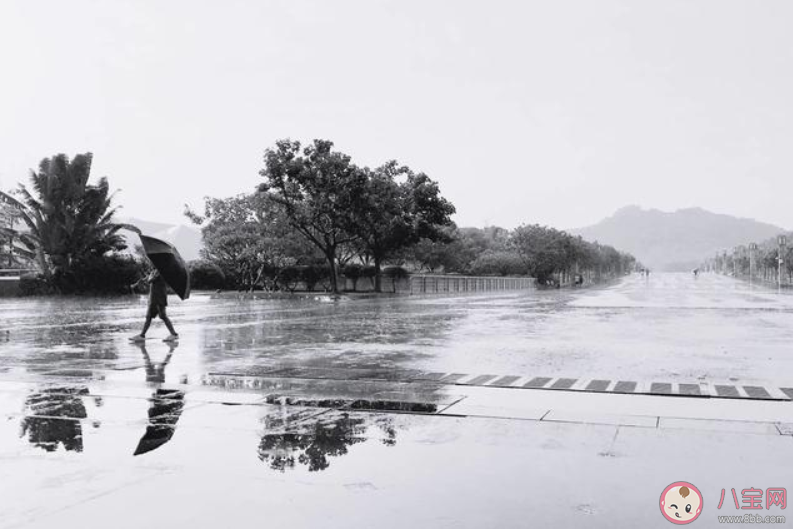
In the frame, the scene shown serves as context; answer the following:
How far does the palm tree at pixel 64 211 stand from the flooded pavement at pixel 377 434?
26865mm

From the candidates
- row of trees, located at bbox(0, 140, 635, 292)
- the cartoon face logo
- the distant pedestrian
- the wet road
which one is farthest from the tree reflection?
row of trees, located at bbox(0, 140, 635, 292)

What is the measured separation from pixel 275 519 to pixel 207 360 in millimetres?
8530

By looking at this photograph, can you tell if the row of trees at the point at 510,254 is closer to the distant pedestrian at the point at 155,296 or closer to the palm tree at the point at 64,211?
the palm tree at the point at 64,211

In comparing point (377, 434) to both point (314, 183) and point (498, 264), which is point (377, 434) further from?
point (498, 264)

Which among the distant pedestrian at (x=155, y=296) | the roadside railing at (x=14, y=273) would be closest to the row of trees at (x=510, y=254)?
the roadside railing at (x=14, y=273)

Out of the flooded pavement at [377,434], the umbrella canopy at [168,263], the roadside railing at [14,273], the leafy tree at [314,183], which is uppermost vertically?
the leafy tree at [314,183]

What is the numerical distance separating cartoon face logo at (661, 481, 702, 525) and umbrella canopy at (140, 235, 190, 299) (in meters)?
11.7

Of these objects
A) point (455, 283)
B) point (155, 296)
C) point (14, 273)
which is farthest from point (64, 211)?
point (455, 283)

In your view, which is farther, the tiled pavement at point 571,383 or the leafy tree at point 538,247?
the leafy tree at point 538,247

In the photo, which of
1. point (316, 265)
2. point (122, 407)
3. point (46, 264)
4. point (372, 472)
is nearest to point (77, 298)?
point (46, 264)

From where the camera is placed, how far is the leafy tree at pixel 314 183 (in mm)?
41000

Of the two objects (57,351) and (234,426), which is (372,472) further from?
(57,351)

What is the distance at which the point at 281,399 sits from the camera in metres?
8.73

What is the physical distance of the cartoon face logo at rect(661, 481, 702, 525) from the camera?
179 inches
